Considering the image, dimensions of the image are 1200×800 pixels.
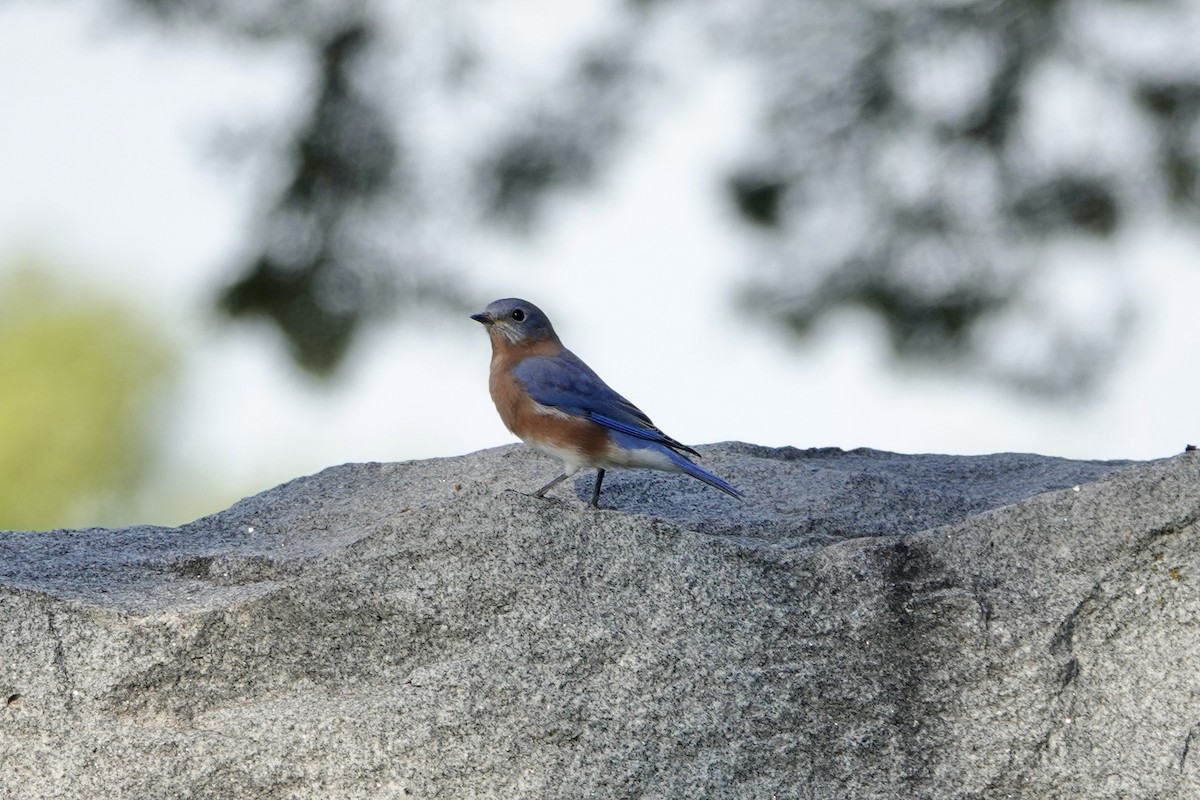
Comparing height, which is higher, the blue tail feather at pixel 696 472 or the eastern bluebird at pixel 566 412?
the eastern bluebird at pixel 566 412

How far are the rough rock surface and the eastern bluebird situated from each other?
1.61 feet

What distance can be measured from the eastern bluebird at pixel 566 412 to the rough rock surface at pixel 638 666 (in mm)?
491

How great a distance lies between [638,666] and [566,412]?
2.87ft

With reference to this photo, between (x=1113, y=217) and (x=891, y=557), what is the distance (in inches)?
142

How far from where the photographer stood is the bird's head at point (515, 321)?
12.8 ft

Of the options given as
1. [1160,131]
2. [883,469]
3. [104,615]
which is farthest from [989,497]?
[1160,131]

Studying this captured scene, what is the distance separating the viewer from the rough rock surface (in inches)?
111

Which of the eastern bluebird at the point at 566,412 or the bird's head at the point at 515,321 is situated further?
the bird's head at the point at 515,321

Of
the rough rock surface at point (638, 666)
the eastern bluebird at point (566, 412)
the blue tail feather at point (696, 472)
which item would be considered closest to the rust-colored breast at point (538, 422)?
the eastern bluebird at point (566, 412)

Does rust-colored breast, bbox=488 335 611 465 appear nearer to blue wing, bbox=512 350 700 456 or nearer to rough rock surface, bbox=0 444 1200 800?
blue wing, bbox=512 350 700 456

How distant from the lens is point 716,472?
408 cm

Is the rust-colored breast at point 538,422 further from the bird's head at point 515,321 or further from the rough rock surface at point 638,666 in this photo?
the rough rock surface at point 638,666

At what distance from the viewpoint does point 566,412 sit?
3.61 m

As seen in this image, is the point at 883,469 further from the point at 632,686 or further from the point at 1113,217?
the point at 1113,217
